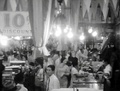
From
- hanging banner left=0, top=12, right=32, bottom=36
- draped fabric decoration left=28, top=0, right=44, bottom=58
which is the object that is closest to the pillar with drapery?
draped fabric decoration left=28, top=0, right=44, bottom=58

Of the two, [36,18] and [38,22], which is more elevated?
[36,18]

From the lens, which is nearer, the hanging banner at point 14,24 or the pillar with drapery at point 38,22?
the pillar with drapery at point 38,22

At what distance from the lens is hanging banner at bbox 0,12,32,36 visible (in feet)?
20.9

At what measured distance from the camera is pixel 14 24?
6.43 m

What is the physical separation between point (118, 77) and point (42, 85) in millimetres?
5067

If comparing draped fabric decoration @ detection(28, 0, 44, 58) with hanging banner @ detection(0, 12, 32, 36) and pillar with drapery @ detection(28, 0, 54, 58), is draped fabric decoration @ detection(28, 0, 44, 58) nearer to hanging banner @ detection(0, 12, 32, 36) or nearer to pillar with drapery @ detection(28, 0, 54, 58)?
pillar with drapery @ detection(28, 0, 54, 58)

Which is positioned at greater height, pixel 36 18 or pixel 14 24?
pixel 36 18

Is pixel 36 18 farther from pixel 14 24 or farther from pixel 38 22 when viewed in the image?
pixel 14 24

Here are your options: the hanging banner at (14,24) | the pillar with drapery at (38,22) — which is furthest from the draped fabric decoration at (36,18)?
the hanging banner at (14,24)

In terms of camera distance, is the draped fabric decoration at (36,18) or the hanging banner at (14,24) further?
the hanging banner at (14,24)

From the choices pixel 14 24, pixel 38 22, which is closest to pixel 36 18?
pixel 38 22

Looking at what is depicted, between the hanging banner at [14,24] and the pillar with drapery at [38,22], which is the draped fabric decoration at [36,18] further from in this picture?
the hanging banner at [14,24]

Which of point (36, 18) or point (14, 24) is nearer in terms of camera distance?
point (36, 18)

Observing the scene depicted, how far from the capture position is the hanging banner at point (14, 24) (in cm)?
638
